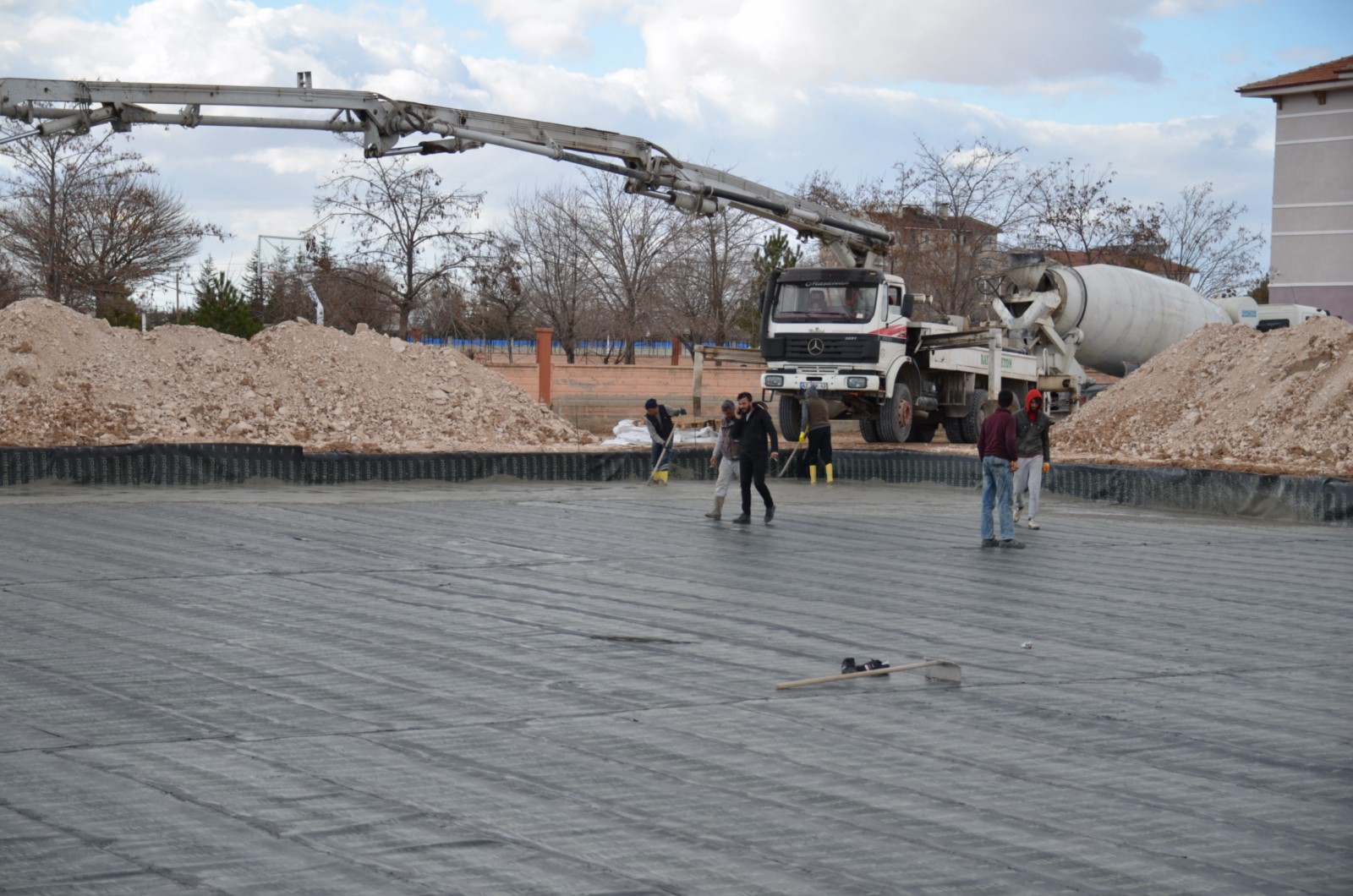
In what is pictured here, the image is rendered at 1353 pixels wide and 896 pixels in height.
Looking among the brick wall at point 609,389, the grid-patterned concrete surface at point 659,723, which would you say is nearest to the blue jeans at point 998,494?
the grid-patterned concrete surface at point 659,723

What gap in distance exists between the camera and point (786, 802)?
6113 millimetres

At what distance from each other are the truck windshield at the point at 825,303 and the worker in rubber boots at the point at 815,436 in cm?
150

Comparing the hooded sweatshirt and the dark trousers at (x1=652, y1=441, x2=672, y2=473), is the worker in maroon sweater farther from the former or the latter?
the dark trousers at (x1=652, y1=441, x2=672, y2=473)

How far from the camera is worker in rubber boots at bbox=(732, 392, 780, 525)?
1806 cm

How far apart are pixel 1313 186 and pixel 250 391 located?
4501 cm

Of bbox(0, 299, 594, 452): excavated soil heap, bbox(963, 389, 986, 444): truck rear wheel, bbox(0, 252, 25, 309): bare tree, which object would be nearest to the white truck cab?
bbox(963, 389, 986, 444): truck rear wheel

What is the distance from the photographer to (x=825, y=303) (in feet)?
91.2

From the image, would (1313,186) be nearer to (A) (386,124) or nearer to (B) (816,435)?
(B) (816,435)

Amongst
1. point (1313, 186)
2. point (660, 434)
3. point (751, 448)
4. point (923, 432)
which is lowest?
point (751, 448)

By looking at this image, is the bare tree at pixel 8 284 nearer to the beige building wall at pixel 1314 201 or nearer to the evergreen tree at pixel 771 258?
the evergreen tree at pixel 771 258

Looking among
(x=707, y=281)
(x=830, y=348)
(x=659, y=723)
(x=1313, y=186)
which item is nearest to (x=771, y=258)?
(x=707, y=281)

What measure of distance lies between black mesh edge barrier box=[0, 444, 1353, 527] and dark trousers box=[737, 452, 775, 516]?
7752 millimetres

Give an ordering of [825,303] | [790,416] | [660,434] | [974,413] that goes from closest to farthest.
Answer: [660,434], [825,303], [790,416], [974,413]

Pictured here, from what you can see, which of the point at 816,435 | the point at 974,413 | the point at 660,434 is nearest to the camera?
the point at 660,434
